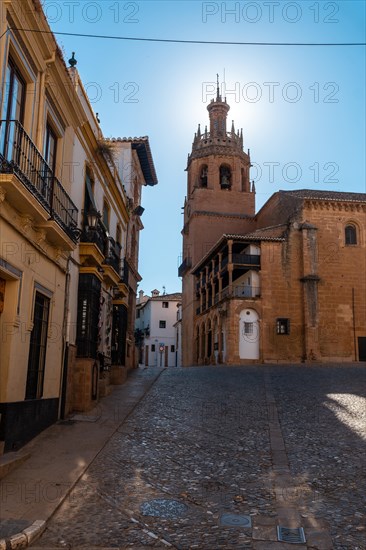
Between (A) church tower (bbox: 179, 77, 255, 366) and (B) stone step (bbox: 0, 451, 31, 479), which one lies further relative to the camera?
(A) church tower (bbox: 179, 77, 255, 366)

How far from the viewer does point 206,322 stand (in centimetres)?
3812

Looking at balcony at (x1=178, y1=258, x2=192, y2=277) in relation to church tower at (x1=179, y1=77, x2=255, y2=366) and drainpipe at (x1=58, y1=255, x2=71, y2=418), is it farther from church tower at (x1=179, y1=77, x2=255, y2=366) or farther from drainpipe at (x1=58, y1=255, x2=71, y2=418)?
drainpipe at (x1=58, y1=255, x2=71, y2=418)

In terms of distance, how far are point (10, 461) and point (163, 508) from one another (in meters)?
2.22

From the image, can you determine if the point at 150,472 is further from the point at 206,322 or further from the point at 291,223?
the point at 206,322

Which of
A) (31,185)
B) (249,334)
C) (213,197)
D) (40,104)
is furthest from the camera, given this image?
(213,197)

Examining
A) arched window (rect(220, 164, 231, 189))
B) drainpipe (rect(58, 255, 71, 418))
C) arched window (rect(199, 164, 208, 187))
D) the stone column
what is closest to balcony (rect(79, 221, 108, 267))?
drainpipe (rect(58, 255, 71, 418))

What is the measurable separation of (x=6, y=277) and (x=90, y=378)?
4082 millimetres

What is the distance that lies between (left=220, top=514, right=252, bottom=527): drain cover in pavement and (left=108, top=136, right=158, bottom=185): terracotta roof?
18893mm

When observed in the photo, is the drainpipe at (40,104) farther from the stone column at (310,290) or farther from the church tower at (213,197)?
the church tower at (213,197)

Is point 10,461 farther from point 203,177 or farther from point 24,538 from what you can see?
point 203,177

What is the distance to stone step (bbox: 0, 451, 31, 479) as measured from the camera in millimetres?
Result: 6664

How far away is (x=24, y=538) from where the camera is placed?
487cm

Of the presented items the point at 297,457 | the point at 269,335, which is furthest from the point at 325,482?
the point at 269,335

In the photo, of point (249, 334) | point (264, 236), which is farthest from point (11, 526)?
point (264, 236)
